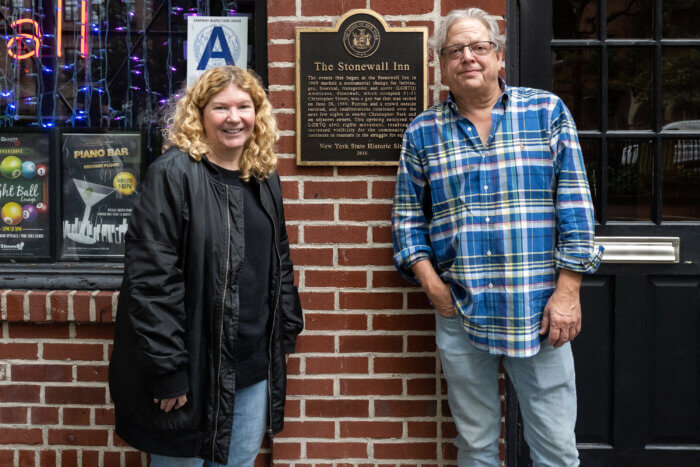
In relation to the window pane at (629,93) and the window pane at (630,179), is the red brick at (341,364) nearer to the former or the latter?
the window pane at (630,179)

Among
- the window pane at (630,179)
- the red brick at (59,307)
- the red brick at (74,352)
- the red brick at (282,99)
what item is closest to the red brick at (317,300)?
the red brick at (282,99)

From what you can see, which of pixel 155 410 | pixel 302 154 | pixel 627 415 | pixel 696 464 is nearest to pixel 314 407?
pixel 155 410

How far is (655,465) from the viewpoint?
3168 millimetres

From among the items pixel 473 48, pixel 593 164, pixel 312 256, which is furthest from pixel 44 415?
pixel 593 164

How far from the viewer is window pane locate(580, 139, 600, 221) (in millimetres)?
3168

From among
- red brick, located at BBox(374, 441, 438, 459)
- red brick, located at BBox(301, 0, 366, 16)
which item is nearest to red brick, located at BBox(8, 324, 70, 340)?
red brick, located at BBox(374, 441, 438, 459)

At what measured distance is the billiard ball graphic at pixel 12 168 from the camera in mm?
3289

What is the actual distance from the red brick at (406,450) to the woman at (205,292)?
740mm

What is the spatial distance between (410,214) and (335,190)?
465 millimetres

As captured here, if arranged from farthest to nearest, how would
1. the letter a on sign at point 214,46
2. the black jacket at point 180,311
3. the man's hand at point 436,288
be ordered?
the letter a on sign at point 214,46 → the man's hand at point 436,288 → the black jacket at point 180,311

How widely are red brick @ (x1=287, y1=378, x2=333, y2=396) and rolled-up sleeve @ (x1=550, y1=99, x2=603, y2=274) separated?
1.19 meters

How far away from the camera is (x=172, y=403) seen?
2203mm

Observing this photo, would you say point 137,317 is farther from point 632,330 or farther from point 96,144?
point 632,330

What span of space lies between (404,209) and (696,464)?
1925 mm
